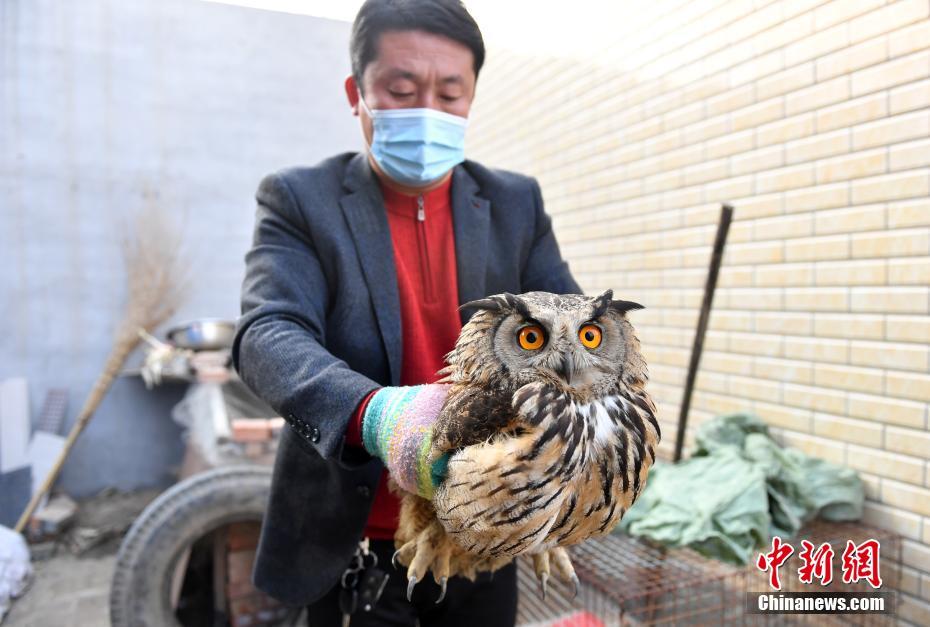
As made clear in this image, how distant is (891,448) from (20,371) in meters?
5.61

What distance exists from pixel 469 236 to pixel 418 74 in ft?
1.20

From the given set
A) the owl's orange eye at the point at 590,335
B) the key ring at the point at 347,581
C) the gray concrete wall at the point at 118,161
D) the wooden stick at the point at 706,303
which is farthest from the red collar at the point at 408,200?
the gray concrete wall at the point at 118,161

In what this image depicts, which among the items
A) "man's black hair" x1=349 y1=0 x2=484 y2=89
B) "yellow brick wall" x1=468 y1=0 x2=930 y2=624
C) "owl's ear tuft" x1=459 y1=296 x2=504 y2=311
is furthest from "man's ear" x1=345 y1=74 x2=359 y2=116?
"yellow brick wall" x1=468 y1=0 x2=930 y2=624

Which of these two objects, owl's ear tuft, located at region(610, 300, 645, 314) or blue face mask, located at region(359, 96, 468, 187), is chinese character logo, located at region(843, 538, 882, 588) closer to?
owl's ear tuft, located at region(610, 300, 645, 314)

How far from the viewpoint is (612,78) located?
347 cm

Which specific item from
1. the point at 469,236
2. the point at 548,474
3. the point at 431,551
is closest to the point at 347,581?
the point at 431,551

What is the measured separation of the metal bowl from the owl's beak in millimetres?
3967

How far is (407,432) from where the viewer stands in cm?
90

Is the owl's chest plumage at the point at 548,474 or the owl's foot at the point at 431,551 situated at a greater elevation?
the owl's chest plumage at the point at 548,474

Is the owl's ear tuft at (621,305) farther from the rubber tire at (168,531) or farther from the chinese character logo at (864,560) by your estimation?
the rubber tire at (168,531)

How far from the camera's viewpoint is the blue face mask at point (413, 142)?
132cm

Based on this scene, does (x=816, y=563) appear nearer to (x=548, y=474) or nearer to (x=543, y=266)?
(x=543, y=266)

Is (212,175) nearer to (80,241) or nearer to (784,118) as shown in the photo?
(80,241)

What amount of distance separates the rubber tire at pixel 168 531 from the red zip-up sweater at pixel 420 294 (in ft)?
5.35
